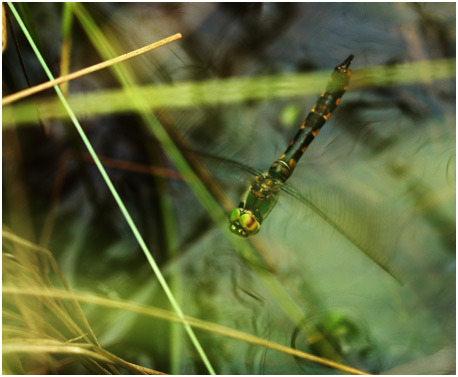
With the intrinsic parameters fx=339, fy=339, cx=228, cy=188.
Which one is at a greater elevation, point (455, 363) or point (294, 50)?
point (294, 50)

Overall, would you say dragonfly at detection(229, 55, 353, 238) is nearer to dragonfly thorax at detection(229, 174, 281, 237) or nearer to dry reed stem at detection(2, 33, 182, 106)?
dragonfly thorax at detection(229, 174, 281, 237)

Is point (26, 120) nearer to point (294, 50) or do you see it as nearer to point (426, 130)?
point (294, 50)

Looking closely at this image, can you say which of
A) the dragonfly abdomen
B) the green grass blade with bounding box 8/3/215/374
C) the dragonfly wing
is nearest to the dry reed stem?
the green grass blade with bounding box 8/3/215/374

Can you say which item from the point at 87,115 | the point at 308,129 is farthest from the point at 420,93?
the point at 87,115

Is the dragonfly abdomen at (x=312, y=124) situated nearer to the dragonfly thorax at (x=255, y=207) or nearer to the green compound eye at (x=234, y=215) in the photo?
the dragonfly thorax at (x=255, y=207)

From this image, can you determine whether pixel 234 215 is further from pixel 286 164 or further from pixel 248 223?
pixel 286 164

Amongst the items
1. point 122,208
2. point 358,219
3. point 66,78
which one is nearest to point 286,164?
point 358,219

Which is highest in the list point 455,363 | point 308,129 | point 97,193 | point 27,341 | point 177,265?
point 308,129
